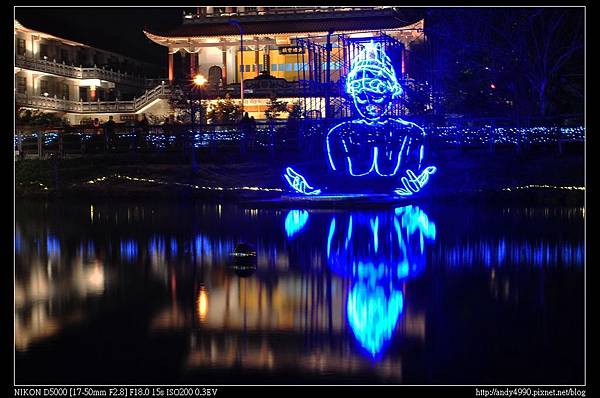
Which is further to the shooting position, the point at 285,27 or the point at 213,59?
the point at 213,59

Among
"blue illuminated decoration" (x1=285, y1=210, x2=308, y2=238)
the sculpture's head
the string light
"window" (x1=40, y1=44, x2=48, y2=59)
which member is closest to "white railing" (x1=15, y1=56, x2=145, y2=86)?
"window" (x1=40, y1=44, x2=48, y2=59)

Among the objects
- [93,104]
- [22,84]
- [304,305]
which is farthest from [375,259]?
[93,104]

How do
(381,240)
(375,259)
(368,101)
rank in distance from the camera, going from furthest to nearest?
(368,101) → (381,240) → (375,259)

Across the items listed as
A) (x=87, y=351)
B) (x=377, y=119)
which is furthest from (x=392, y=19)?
(x=87, y=351)

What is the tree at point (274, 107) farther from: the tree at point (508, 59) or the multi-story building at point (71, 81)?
the tree at point (508, 59)

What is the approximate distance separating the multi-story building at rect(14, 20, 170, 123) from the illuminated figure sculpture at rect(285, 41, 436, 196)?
2565cm

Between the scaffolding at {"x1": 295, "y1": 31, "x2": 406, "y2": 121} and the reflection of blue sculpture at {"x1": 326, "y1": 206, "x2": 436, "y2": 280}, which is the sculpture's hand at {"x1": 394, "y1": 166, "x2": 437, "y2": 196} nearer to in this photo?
the reflection of blue sculpture at {"x1": 326, "y1": 206, "x2": 436, "y2": 280}

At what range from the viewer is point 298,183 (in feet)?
77.0

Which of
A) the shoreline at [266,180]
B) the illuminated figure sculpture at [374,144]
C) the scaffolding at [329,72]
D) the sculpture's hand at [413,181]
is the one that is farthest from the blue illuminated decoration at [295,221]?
the scaffolding at [329,72]

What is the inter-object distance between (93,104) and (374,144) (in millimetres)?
29533

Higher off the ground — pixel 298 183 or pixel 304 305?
pixel 298 183

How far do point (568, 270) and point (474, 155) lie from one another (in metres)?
15.8

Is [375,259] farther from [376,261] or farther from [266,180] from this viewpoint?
[266,180]

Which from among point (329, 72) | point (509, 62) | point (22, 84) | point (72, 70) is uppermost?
point (72, 70)
